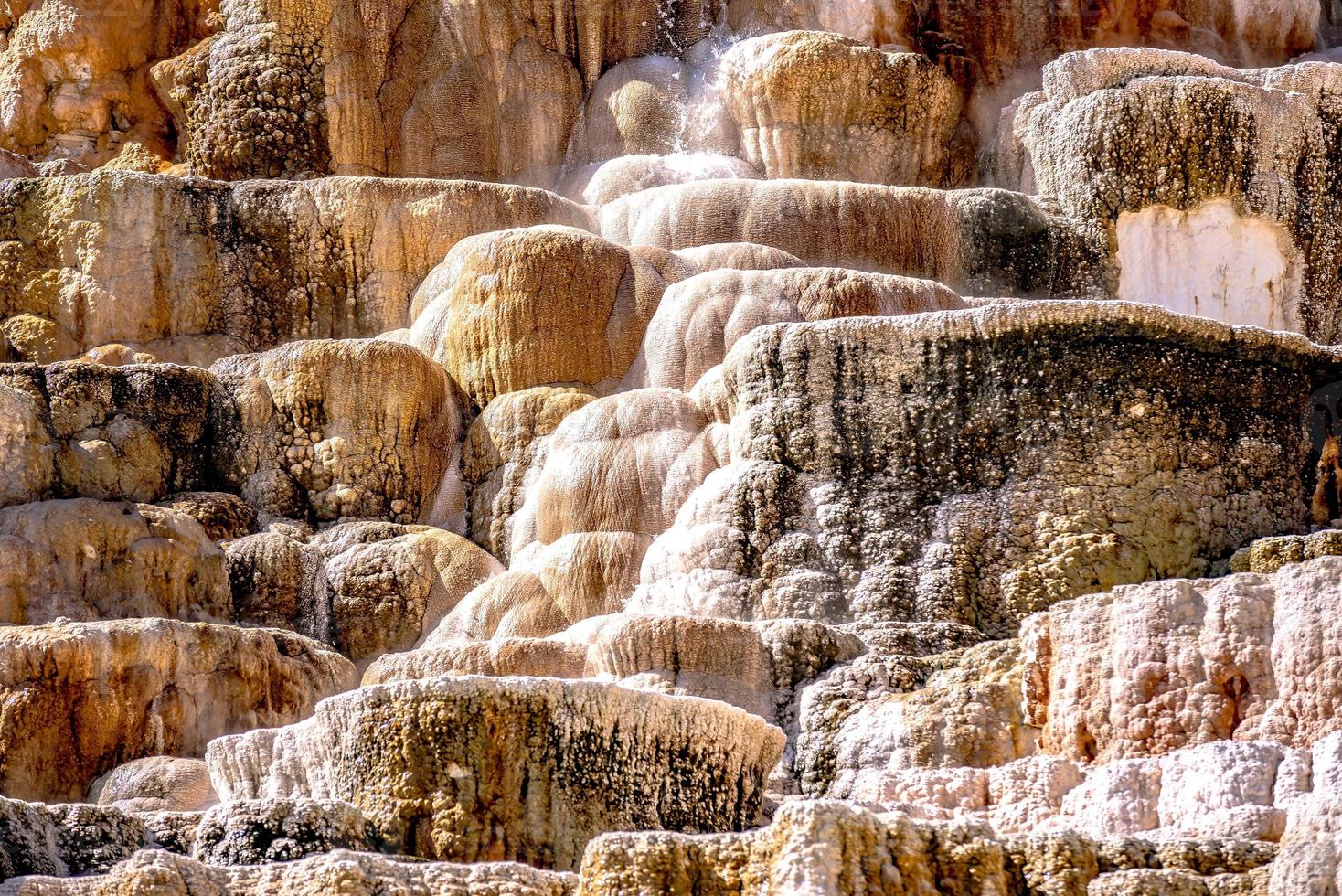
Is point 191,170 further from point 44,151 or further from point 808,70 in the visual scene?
point 808,70

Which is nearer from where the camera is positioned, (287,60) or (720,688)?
(720,688)

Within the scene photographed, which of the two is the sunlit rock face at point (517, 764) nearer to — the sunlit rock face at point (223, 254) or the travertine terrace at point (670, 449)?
the travertine terrace at point (670, 449)

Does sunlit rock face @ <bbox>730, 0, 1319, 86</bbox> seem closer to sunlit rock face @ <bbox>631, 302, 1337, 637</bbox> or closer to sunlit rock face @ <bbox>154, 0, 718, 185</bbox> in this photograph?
sunlit rock face @ <bbox>154, 0, 718, 185</bbox>

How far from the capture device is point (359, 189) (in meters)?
23.3

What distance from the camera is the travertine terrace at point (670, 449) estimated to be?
11.0 meters

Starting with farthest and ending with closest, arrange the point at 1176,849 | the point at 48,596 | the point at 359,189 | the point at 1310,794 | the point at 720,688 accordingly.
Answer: the point at 359,189 < the point at 48,596 < the point at 720,688 < the point at 1310,794 < the point at 1176,849

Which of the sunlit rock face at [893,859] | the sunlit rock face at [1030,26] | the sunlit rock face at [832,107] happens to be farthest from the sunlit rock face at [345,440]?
the sunlit rock face at [893,859]

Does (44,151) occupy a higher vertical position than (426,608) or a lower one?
higher

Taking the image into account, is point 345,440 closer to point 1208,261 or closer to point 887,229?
point 887,229

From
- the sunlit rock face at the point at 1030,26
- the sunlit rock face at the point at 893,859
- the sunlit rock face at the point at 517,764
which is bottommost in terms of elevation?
the sunlit rock face at the point at 517,764

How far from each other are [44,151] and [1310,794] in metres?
21.0

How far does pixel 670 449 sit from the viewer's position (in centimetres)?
1792

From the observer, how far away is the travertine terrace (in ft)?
36.1

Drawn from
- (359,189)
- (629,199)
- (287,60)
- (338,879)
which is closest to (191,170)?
(287,60)
